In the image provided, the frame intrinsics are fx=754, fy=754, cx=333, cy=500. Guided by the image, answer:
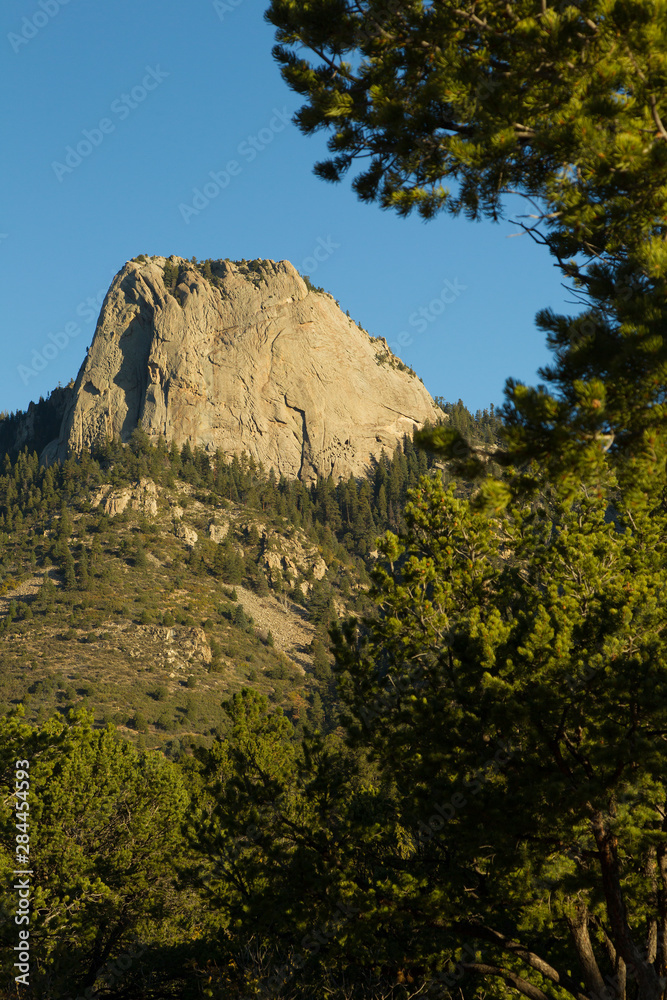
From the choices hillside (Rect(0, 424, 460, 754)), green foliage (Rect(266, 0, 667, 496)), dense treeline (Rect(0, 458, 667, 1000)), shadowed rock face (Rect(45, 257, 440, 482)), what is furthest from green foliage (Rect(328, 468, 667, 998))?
shadowed rock face (Rect(45, 257, 440, 482))

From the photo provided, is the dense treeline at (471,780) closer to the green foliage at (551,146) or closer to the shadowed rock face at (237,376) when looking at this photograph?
the green foliage at (551,146)

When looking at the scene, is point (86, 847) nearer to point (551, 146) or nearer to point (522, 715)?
point (522, 715)

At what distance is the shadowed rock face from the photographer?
138 metres

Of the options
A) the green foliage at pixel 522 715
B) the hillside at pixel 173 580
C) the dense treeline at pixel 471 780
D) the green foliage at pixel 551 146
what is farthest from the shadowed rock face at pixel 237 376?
the green foliage at pixel 551 146

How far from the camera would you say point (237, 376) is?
142125 mm

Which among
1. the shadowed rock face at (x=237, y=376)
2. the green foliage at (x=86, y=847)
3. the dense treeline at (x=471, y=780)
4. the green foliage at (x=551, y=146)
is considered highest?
the shadowed rock face at (x=237, y=376)

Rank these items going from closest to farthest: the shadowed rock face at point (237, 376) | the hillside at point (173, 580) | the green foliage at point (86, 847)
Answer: the green foliage at point (86, 847), the hillside at point (173, 580), the shadowed rock face at point (237, 376)

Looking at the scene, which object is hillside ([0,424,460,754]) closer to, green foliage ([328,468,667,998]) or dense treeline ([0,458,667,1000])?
dense treeline ([0,458,667,1000])

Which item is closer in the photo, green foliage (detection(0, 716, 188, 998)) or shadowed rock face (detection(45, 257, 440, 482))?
green foliage (detection(0, 716, 188, 998))

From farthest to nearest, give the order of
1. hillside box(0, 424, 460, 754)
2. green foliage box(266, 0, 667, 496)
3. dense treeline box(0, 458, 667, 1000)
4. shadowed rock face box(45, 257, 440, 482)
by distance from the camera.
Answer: shadowed rock face box(45, 257, 440, 482), hillside box(0, 424, 460, 754), dense treeline box(0, 458, 667, 1000), green foliage box(266, 0, 667, 496)

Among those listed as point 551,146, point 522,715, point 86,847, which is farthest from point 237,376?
point 551,146

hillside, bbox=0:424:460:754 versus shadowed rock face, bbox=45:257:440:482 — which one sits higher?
shadowed rock face, bbox=45:257:440:482

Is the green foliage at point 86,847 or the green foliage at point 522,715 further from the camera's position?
the green foliage at point 86,847

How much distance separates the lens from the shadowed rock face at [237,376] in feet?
451
